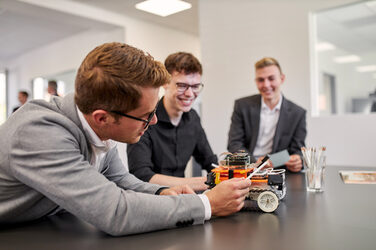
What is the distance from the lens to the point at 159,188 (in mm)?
1254

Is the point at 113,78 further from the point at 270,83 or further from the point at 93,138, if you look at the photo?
the point at 270,83

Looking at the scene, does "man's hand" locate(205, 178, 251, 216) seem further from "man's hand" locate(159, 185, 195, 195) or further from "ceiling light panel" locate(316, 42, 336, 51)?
"ceiling light panel" locate(316, 42, 336, 51)

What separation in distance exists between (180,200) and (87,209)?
0.86 feet

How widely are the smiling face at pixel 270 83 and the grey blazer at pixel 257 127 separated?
0.10 meters

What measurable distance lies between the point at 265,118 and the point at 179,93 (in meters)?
1.20

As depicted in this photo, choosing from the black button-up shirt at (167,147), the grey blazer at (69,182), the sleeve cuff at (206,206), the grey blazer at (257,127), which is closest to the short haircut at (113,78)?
the grey blazer at (69,182)

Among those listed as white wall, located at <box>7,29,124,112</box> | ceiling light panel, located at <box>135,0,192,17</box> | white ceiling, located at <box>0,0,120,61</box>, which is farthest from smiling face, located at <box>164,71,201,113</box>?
white wall, located at <box>7,29,124,112</box>

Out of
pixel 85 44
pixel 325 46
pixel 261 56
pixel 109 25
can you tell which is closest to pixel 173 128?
pixel 261 56

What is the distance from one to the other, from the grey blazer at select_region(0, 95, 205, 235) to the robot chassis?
189 mm

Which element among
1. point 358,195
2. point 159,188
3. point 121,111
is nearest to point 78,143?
point 121,111

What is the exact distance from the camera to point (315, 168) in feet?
4.87

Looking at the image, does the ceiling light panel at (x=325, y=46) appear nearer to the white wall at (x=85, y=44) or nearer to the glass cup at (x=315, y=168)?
the white wall at (x=85, y=44)

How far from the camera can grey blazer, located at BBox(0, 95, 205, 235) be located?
2.79 feet

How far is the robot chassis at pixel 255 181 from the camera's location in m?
1.06
